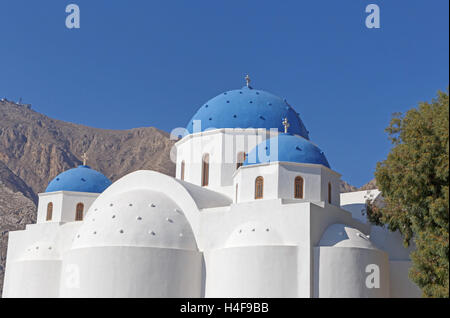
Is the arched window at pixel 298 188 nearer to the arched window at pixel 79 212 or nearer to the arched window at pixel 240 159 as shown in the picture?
the arched window at pixel 240 159

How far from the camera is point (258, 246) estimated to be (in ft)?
55.4

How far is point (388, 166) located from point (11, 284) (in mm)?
13659

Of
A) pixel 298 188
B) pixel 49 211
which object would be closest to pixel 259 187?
pixel 298 188

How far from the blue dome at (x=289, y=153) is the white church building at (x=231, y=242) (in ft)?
0.11

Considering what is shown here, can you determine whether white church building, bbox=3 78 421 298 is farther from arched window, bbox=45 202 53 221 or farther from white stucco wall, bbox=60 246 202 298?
arched window, bbox=45 202 53 221

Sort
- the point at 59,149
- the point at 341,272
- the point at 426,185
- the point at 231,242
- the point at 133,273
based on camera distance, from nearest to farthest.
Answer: the point at 426,185 → the point at 341,272 → the point at 133,273 → the point at 231,242 → the point at 59,149

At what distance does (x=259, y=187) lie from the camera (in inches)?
729

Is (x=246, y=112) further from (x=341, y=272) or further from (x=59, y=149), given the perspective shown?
(x=59, y=149)

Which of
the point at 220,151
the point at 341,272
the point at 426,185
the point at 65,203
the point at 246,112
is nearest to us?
the point at 426,185

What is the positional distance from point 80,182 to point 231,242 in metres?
8.57

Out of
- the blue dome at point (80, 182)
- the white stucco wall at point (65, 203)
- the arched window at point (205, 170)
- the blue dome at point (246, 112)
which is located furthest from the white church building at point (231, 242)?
the blue dome at point (80, 182)

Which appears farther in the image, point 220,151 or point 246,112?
A: point 246,112

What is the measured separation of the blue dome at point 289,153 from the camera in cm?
1847
